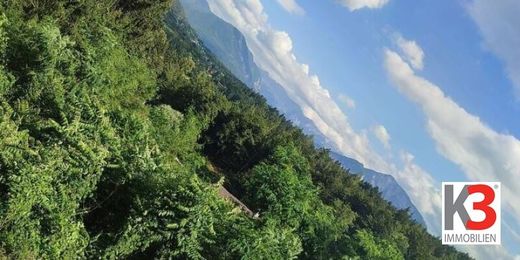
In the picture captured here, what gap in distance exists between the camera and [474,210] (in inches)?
901

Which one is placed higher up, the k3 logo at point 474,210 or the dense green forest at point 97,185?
the k3 logo at point 474,210

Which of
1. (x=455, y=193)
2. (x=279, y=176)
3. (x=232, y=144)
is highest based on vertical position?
(x=455, y=193)

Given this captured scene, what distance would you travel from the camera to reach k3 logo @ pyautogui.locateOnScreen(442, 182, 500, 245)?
22.7m

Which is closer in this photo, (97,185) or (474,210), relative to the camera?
(97,185)

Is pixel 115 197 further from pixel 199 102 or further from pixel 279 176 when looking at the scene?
pixel 199 102

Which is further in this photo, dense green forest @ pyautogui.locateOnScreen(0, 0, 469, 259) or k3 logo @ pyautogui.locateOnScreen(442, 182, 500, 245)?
k3 logo @ pyautogui.locateOnScreen(442, 182, 500, 245)

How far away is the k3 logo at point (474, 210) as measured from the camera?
22703mm

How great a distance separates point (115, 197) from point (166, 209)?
7.18ft

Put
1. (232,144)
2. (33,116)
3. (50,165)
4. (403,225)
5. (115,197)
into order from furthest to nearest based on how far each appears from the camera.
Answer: (403,225) → (232,144) → (33,116) → (115,197) → (50,165)

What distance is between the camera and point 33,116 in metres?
20.8

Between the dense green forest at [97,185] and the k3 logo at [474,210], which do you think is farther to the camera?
the k3 logo at [474,210]

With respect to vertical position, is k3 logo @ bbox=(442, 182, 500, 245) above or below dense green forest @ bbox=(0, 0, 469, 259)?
above

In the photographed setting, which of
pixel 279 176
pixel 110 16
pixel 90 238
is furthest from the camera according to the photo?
pixel 110 16

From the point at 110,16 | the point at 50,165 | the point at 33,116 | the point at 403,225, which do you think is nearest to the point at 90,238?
the point at 50,165
